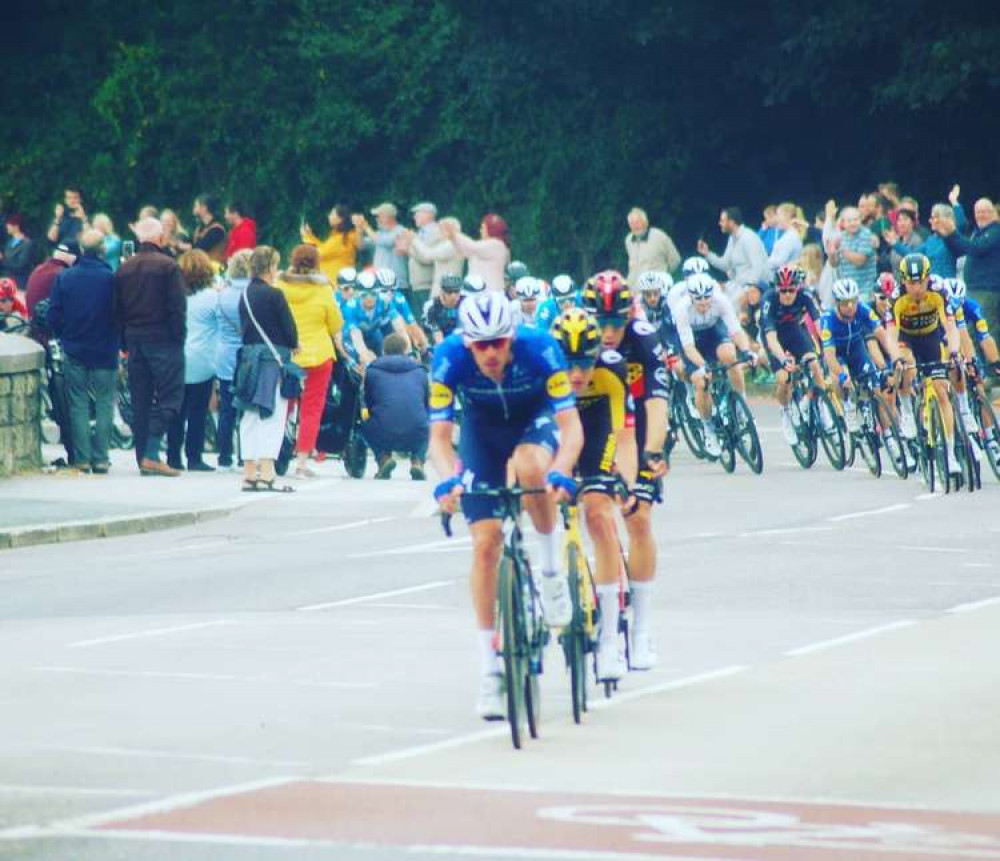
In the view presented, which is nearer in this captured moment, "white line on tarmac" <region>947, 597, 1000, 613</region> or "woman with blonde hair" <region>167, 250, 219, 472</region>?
"white line on tarmac" <region>947, 597, 1000, 613</region>

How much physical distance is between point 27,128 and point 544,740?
118 feet

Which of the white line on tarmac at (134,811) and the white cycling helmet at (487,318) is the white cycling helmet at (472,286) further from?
the white line on tarmac at (134,811)

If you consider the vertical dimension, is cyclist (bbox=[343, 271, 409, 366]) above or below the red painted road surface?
above

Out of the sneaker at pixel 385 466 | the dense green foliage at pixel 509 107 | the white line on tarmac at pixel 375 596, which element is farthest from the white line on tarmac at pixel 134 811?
the dense green foliage at pixel 509 107

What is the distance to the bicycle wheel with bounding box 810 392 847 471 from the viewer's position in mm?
26125

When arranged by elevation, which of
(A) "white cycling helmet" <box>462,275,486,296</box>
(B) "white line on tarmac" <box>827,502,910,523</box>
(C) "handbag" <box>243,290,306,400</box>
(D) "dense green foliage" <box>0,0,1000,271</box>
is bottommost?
(B) "white line on tarmac" <box>827,502,910,523</box>

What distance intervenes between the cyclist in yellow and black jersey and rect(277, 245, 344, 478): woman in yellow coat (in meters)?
11.8

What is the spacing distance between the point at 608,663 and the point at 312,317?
12397mm

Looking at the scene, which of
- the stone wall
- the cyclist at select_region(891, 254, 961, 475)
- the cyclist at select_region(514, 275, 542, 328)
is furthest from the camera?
the cyclist at select_region(514, 275, 542, 328)

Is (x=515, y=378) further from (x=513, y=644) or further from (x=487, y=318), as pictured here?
(x=513, y=644)

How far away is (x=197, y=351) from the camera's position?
25.7 metres

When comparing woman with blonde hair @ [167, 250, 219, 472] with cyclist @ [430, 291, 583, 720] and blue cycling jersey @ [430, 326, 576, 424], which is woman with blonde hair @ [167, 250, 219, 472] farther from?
blue cycling jersey @ [430, 326, 576, 424]

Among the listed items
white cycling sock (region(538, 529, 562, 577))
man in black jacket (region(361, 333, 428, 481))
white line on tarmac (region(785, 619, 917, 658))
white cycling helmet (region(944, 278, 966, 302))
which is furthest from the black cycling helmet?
white cycling sock (region(538, 529, 562, 577))

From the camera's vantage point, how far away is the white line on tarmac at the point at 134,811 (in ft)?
31.4
